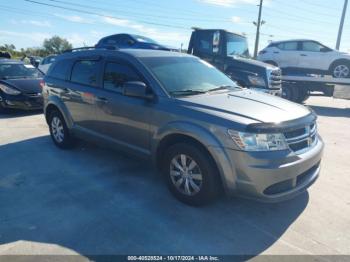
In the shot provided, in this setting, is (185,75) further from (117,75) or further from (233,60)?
(233,60)

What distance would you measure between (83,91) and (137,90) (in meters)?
1.53

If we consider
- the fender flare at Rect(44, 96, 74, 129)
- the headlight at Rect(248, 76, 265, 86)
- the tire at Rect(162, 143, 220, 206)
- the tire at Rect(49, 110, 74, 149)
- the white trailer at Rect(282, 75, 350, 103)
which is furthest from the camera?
the white trailer at Rect(282, 75, 350, 103)

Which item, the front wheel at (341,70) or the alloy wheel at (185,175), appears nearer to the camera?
the alloy wheel at (185,175)

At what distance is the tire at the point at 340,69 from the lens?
12.0 metres

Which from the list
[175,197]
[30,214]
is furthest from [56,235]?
[175,197]

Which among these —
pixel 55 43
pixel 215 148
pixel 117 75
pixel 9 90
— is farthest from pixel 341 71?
pixel 55 43

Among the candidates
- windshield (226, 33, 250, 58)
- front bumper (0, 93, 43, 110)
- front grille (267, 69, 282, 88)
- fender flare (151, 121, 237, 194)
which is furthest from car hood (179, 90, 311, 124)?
front bumper (0, 93, 43, 110)

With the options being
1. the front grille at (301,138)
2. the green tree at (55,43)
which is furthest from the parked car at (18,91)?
the green tree at (55,43)

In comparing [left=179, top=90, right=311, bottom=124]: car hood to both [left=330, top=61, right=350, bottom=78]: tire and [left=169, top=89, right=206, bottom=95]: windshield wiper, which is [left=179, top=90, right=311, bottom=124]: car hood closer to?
[left=169, top=89, right=206, bottom=95]: windshield wiper

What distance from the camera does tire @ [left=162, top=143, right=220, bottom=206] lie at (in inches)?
141

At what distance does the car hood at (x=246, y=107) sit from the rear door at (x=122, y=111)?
26.5 inches

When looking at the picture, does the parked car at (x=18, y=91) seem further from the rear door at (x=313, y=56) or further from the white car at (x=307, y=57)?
the rear door at (x=313, y=56)

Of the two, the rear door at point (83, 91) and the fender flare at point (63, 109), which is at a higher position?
the rear door at point (83, 91)

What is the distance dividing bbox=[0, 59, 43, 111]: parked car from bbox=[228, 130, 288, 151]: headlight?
7650 mm
